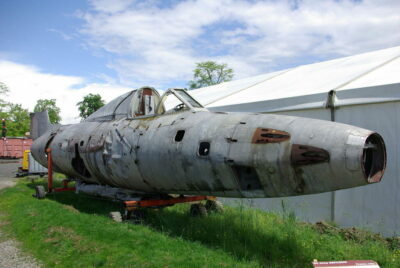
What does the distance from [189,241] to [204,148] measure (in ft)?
6.03

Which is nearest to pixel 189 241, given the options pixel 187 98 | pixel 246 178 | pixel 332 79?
pixel 246 178

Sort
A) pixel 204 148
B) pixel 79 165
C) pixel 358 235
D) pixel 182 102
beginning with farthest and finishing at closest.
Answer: pixel 79 165, pixel 182 102, pixel 358 235, pixel 204 148

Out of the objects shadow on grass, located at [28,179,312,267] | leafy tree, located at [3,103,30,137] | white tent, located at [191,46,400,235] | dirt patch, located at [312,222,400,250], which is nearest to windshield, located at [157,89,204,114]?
shadow on grass, located at [28,179,312,267]

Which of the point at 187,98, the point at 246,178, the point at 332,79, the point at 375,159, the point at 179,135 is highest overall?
the point at 332,79

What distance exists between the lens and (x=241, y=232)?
661cm

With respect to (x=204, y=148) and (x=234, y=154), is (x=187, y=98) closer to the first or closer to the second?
(x=204, y=148)

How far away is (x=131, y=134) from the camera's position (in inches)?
291

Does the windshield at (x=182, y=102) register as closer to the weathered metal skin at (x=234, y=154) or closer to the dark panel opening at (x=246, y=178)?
the weathered metal skin at (x=234, y=154)

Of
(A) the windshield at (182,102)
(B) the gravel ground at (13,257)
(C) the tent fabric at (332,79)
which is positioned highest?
(C) the tent fabric at (332,79)

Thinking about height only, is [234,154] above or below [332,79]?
below

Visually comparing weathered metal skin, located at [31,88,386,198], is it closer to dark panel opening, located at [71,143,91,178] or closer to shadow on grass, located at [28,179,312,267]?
shadow on grass, located at [28,179,312,267]

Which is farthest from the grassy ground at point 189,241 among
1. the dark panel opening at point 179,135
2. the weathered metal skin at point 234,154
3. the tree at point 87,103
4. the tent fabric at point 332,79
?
the tree at point 87,103

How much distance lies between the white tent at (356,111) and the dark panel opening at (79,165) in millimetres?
4945

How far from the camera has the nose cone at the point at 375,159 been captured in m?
4.39
